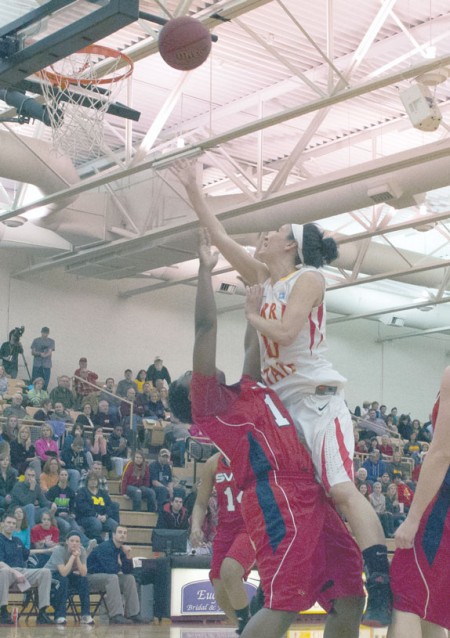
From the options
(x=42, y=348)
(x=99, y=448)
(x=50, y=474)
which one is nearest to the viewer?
(x=50, y=474)

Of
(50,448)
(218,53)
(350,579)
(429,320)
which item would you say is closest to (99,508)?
(50,448)

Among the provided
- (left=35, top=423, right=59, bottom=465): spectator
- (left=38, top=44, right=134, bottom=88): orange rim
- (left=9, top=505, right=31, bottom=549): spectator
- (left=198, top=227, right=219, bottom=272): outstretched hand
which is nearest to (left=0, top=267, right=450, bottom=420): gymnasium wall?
(left=35, top=423, right=59, bottom=465): spectator

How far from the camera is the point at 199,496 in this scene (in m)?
6.87

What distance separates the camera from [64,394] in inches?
839

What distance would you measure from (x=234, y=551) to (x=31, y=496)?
9563mm

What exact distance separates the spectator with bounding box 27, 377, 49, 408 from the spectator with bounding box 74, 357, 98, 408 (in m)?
1.18

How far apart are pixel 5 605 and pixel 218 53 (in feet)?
28.3

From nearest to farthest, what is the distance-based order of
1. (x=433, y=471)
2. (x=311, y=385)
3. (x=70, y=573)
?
(x=433, y=471)
(x=311, y=385)
(x=70, y=573)

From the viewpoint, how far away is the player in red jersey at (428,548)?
3.97m

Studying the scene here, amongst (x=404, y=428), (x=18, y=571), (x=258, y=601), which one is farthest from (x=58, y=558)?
(x=404, y=428)

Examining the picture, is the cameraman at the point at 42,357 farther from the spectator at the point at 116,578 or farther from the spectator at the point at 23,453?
the spectator at the point at 116,578

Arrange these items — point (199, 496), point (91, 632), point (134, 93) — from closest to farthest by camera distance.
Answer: point (199, 496) < point (91, 632) < point (134, 93)

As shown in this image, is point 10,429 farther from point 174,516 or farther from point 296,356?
point 296,356

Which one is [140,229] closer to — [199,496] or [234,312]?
[234,312]
